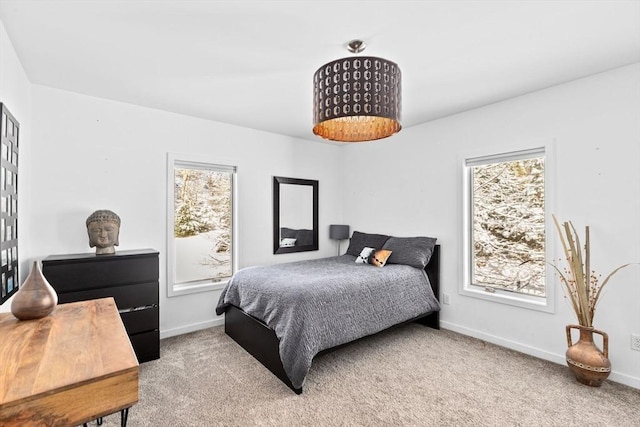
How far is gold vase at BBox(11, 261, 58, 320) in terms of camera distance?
137 centimetres

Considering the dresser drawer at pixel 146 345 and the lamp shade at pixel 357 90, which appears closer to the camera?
the lamp shade at pixel 357 90

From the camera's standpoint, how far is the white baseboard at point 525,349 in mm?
2447

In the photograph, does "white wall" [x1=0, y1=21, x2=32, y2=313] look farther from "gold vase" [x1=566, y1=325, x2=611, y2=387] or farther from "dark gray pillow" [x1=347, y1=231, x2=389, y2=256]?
"gold vase" [x1=566, y1=325, x2=611, y2=387]

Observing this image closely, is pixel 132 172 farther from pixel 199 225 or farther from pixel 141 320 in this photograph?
pixel 141 320

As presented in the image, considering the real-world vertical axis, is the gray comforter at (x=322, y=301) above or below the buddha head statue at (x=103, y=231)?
below

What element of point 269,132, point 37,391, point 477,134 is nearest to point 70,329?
point 37,391

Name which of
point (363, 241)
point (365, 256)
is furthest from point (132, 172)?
point (363, 241)

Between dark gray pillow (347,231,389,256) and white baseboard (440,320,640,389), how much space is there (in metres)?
1.17

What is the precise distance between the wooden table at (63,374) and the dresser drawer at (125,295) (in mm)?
1452

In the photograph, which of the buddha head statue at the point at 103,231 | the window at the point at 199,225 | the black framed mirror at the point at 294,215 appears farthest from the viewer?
the black framed mirror at the point at 294,215

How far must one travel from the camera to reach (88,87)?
2818mm

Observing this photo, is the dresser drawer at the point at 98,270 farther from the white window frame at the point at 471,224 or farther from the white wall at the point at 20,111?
the white window frame at the point at 471,224

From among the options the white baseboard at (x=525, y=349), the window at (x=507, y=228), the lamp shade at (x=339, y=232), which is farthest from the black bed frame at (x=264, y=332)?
the lamp shade at (x=339, y=232)

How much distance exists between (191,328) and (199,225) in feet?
3.79
